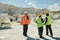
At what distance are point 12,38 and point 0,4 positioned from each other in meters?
57.1

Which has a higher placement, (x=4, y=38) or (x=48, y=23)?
(x=48, y=23)

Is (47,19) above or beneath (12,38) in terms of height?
above

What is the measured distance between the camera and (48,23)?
14422 millimetres

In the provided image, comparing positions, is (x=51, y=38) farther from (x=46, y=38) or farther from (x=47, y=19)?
(x=47, y=19)

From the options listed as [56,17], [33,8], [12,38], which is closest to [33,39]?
[12,38]

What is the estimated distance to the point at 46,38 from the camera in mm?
13891

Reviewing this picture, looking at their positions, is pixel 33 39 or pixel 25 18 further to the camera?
pixel 25 18

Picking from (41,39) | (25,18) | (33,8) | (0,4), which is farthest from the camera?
(33,8)

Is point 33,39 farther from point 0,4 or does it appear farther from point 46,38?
point 0,4

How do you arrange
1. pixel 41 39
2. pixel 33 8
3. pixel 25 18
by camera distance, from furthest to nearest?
pixel 33 8, pixel 25 18, pixel 41 39

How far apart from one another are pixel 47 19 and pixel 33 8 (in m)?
71.2

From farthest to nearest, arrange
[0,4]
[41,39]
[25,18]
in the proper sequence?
[0,4] → [25,18] → [41,39]

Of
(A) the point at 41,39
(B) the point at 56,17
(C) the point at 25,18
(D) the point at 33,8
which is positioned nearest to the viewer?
(A) the point at 41,39

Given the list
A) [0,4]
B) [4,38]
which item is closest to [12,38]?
[4,38]
